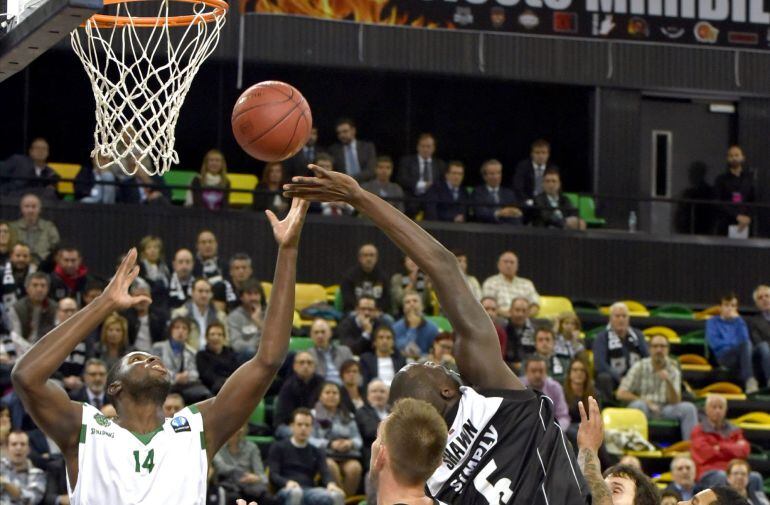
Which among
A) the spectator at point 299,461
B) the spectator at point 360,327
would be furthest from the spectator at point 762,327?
the spectator at point 299,461

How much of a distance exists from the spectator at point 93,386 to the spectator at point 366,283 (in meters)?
3.36

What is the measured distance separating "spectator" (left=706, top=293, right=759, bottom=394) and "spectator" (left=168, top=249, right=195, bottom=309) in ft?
18.5

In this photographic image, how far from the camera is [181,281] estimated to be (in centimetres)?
1341

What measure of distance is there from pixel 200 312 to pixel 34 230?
208 centimetres

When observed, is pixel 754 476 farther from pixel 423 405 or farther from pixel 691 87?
pixel 423 405

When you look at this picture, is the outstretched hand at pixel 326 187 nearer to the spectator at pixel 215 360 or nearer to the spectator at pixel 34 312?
the spectator at pixel 215 360

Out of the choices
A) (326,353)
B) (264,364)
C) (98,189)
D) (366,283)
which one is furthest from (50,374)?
(98,189)

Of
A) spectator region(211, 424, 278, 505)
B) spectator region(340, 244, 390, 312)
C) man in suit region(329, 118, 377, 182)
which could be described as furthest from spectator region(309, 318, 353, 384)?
man in suit region(329, 118, 377, 182)

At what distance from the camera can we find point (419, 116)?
19047 mm

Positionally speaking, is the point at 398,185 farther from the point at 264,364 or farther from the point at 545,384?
the point at 264,364

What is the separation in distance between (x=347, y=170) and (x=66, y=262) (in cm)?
400

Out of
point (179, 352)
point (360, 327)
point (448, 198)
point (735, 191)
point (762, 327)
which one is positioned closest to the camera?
point (179, 352)

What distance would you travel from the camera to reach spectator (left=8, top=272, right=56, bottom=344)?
12.4 metres

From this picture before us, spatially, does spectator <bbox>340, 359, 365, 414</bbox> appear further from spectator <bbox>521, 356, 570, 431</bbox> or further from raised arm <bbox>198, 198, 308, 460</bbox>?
raised arm <bbox>198, 198, 308, 460</bbox>
